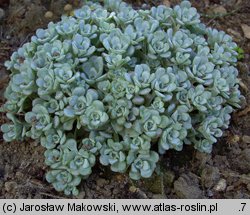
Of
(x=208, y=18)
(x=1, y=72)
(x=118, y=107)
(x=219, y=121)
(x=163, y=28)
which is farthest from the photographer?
(x=208, y=18)

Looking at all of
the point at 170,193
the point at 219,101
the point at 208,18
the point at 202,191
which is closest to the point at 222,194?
the point at 202,191

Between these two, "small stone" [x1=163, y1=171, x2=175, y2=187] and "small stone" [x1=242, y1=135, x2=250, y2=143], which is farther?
"small stone" [x1=242, y1=135, x2=250, y2=143]

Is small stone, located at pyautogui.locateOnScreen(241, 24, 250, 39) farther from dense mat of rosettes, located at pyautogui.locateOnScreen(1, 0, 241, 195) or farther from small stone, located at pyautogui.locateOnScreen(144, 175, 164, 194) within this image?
small stone, located at pyautogui.locateOnScreen(144, 175, 164, 194)

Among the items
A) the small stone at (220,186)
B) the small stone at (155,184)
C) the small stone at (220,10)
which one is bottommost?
the small stone at (155,184)

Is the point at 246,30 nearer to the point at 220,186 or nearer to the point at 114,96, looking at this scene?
the point at 220,186

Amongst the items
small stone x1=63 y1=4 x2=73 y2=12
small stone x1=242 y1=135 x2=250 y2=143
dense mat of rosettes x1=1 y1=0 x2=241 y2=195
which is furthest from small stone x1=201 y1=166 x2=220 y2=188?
small stone x1=63 y1=4 x2=73 y2=12

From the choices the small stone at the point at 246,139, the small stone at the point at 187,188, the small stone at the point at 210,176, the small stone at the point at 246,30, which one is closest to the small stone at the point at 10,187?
the small stone at the point at 187,188

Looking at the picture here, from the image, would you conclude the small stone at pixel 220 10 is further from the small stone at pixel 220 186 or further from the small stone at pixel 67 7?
the small stone at pixel 220 186

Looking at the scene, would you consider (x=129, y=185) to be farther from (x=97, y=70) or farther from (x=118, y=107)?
(x=97, y=70)
